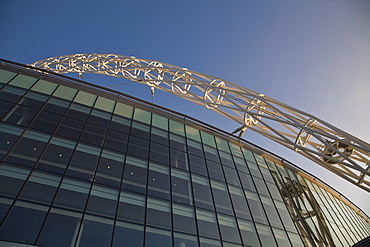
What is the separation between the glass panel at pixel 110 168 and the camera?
1617 cm

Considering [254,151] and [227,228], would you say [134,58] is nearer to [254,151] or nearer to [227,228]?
[254,151]

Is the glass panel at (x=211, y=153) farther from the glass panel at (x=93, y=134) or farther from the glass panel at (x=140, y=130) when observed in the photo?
the glass panel at (x=93, y=134)

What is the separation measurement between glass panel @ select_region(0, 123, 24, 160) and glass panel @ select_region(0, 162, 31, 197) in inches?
36.6

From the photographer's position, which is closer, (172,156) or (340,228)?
(172,156)

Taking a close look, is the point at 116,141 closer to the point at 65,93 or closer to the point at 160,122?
the point at 160,122

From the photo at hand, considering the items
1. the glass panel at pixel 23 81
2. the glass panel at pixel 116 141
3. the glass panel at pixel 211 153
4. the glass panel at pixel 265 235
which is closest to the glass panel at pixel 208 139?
the glass panel at pixel 211 153

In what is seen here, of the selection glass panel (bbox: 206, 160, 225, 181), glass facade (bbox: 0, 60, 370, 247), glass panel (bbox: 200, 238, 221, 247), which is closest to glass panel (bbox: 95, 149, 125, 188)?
glass facade (bbox: 0, 60, 370, 247)

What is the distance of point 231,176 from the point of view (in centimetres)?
2262

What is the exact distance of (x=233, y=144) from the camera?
2720 cm

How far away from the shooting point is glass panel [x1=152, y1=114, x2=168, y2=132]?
23781 millimetres

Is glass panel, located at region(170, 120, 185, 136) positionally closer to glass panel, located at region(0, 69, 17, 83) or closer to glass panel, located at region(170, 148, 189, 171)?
glass panel, located at region(170, 148, 189, 171)

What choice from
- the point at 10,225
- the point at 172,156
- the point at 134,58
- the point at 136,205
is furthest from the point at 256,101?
the point at 10,225

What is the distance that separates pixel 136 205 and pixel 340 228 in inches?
849

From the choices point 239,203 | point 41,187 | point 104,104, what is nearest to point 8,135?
point 41,187
